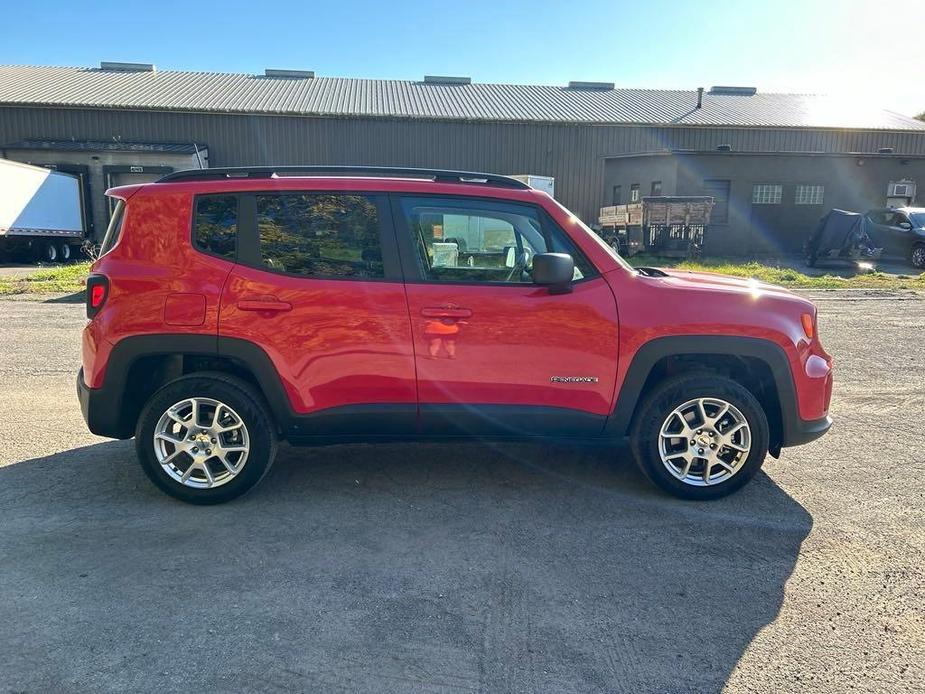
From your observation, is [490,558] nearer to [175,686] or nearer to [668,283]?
[175,686]

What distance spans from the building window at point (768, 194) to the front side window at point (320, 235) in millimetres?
25762

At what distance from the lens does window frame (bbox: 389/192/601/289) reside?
3.63 m

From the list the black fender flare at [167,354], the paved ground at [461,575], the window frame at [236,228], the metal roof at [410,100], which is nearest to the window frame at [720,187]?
the metal roof at [410,100]

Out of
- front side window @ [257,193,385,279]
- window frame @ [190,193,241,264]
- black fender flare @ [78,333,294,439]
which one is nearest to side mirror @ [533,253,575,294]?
front side window @ [257,193,385,279]

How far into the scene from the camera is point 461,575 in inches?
118

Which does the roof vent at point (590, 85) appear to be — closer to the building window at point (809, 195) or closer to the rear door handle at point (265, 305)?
the building window at point (809, 195)

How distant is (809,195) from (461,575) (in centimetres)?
2804

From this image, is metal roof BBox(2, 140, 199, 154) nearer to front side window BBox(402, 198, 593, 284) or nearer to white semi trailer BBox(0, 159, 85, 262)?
white semi trailer BBox(0, 159, 85, 262)

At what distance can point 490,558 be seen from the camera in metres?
3.14

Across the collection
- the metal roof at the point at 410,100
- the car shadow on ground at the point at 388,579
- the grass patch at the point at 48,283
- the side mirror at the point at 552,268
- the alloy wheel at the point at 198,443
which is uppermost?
the metal roof at the point at 410,100

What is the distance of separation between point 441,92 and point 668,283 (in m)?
32.0

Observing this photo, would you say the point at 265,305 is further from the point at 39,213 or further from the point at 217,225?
the point at 39,213

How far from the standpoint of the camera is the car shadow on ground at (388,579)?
2359 millimetres

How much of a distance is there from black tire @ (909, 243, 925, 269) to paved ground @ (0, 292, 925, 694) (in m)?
18.7
